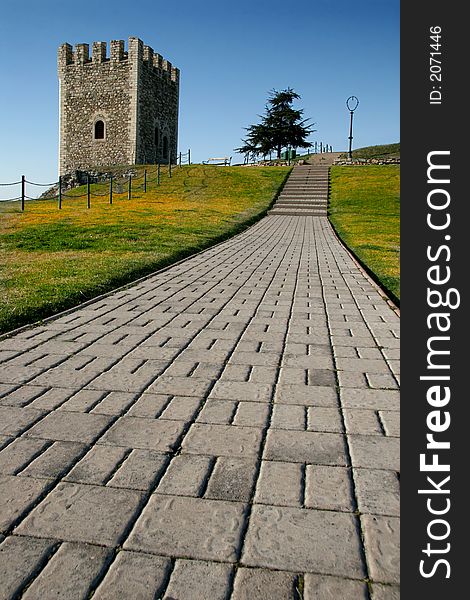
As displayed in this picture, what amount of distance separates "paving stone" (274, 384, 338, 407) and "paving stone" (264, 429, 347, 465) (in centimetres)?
49

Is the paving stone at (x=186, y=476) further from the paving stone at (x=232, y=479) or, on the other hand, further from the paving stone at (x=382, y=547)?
the paving stone at (x=382, y=547)

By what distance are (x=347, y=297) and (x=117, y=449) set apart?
524 cm

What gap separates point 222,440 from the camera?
3.07 meters

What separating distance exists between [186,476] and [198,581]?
75 centimetres

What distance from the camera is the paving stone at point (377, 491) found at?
242cm

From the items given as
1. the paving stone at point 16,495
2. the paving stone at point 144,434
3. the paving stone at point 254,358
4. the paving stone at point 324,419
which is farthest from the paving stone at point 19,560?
the paving stone at point 254,358

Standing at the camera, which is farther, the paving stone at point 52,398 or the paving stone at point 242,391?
the paving stone at point 242,391

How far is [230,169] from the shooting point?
3853cm

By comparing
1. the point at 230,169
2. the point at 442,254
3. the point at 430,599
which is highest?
the point at 230,169

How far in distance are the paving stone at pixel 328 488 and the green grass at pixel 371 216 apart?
498cm

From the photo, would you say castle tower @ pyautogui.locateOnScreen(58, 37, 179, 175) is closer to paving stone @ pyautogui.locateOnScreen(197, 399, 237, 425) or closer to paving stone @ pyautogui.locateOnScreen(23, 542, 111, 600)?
paving stone @ pyautogui.locateOnScreen(197, 399, 237, 425)

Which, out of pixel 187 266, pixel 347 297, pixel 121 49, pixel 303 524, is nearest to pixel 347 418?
pixel 303 524

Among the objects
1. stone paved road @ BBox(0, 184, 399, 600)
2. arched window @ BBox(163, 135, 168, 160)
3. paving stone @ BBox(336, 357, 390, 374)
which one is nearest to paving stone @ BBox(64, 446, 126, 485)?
stone paved road @ BBox(0, 184, 399, 600)

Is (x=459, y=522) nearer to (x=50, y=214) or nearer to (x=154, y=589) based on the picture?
(x=154, y=589)
